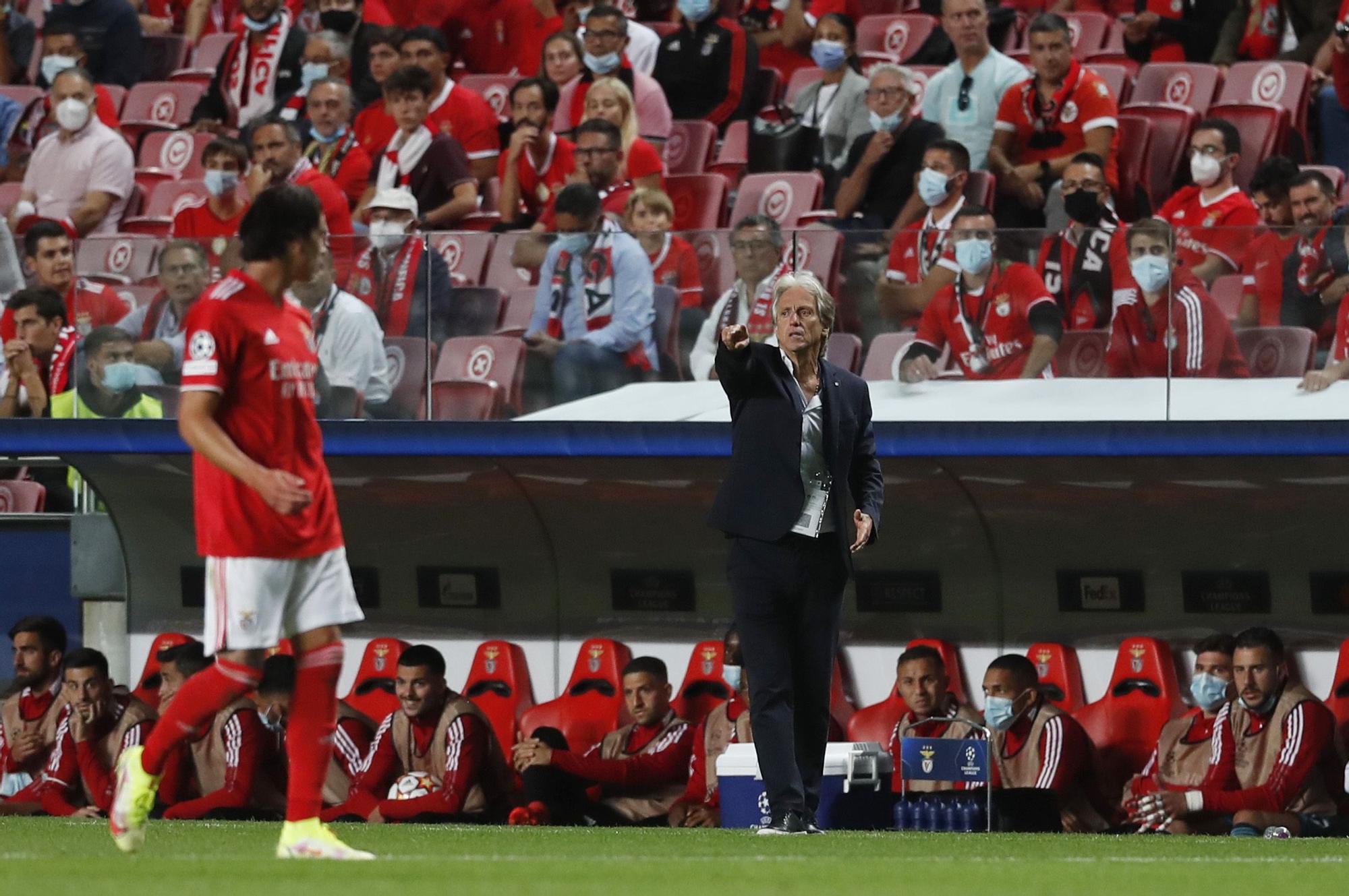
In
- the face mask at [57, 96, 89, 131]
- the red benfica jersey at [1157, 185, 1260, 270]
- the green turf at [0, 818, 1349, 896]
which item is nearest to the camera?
the green turf at [0, 818, 1349, 896]

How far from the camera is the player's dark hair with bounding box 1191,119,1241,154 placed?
11.4 metres

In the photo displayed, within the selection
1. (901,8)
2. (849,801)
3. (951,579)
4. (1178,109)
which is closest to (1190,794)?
A: (849,801)

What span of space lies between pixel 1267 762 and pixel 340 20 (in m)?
8.49

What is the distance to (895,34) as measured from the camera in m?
14.4

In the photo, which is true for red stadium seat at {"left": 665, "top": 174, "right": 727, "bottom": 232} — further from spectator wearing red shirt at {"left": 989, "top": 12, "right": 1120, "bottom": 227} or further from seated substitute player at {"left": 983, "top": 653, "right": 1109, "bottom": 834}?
seated substitute player at {"left": 983, "top": 653, "right": 1109, "bottom": 834}

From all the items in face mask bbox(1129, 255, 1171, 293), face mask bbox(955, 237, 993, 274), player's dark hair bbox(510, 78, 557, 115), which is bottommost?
face mask bbox(1129, 255, 1171, 293)

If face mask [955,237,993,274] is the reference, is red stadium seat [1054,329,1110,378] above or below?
below

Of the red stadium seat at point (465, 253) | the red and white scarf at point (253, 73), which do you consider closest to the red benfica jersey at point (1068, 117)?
the red stadium seat at point (465, 253)

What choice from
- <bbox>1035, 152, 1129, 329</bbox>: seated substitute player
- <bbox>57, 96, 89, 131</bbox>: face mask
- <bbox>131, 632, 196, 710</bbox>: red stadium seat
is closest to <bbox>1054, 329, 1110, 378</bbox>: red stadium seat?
<bbox>1035, 152, 1129, 329</bbox>: seated substitute player

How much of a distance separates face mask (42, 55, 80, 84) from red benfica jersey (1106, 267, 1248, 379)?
29.5ft

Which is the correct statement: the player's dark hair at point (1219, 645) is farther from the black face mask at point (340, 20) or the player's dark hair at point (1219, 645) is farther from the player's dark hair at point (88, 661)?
the black face mask at point (340, 20)

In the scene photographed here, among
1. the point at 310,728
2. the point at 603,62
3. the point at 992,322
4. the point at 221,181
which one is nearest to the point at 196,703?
the point at 310,728

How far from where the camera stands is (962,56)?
41.2 ft

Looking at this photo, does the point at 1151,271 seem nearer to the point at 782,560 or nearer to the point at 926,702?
the point at 926,702
